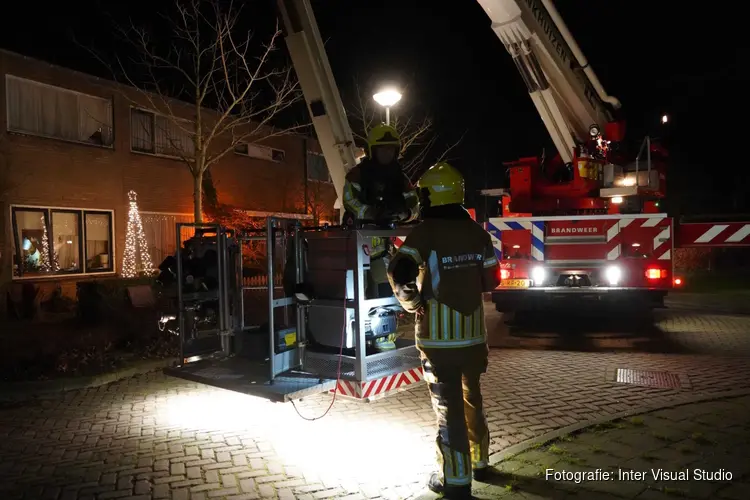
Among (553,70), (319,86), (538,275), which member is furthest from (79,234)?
(553,70)

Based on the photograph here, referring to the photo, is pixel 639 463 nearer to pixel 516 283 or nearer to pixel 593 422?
pixel 593 422

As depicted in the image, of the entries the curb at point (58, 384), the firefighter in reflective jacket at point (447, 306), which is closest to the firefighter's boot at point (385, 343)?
the firefighter in reflective jacket at point (447, 306)

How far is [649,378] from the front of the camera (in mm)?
6609

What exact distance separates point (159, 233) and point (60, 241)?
2.54 m

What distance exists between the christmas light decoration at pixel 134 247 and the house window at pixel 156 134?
1.37m

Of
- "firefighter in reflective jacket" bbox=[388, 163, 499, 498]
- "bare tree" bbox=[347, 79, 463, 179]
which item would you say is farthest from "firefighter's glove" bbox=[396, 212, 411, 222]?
"bare tree" bbox=[347, 79, 463, 179]

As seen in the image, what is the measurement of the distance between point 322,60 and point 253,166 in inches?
488

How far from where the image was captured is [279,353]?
490cm

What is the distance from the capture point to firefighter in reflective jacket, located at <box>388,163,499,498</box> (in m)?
3.74

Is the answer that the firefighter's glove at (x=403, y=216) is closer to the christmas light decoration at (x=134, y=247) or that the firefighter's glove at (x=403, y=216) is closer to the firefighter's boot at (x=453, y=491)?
the firefighter's boot at (x=453, y=491)

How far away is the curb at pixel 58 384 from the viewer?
634 cm

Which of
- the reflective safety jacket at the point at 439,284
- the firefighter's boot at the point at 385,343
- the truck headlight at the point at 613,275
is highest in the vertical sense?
the reflective safety jacket at the point at 439,284

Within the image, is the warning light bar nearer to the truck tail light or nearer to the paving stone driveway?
the truck tail light

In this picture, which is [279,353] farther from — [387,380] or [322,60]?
Result: [322,60]
